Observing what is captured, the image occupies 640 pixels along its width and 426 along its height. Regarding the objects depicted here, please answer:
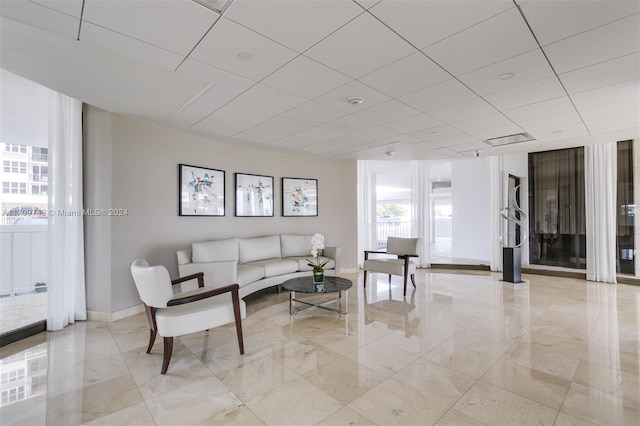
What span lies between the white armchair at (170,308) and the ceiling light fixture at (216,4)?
6.35ft

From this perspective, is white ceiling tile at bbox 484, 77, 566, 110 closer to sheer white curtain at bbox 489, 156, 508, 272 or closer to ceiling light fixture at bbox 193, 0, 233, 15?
ceiling light fixture at bbox 193, 0, 233, 15

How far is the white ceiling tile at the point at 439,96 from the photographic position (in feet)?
9.23

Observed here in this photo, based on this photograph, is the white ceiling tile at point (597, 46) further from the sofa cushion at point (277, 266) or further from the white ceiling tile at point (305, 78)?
the sofa cushion at point (277, 266)

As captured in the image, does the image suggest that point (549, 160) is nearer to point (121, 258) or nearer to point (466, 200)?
point (466, 200)

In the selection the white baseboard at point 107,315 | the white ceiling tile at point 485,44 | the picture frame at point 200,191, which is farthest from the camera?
the picture frame at point 200,191

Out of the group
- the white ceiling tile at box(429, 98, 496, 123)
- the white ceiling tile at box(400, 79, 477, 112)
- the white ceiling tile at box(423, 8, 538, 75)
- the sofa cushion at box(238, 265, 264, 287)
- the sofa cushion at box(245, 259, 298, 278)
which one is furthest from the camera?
the sofa cushion at box(245, 259, 298, 278)

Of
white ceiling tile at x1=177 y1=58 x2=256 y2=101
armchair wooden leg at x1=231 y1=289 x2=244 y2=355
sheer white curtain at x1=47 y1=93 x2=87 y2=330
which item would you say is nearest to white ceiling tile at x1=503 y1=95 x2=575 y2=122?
white ceiling tile at x1=177 y1=58 x2=256 y2=101

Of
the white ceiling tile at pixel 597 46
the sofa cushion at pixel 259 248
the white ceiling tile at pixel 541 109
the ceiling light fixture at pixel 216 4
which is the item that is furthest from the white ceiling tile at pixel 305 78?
the sofa cushion at pixel 259 248

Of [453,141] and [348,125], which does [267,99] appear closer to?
[348,125]

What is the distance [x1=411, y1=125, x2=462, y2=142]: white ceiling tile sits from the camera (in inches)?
165

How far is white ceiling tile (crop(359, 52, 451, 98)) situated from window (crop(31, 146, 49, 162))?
361cm

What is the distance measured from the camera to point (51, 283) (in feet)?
10.7

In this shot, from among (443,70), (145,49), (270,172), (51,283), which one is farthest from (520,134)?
(51,283)

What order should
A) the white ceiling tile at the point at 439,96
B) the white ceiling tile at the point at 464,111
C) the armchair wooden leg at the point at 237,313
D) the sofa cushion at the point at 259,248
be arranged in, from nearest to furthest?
the armchair wooden leg at the point at 237,313 < the white ceiling tile at the point at 439,96 < the white ceiling tile at the point at 464,111 < the sofa cushion at the point at 259,248
